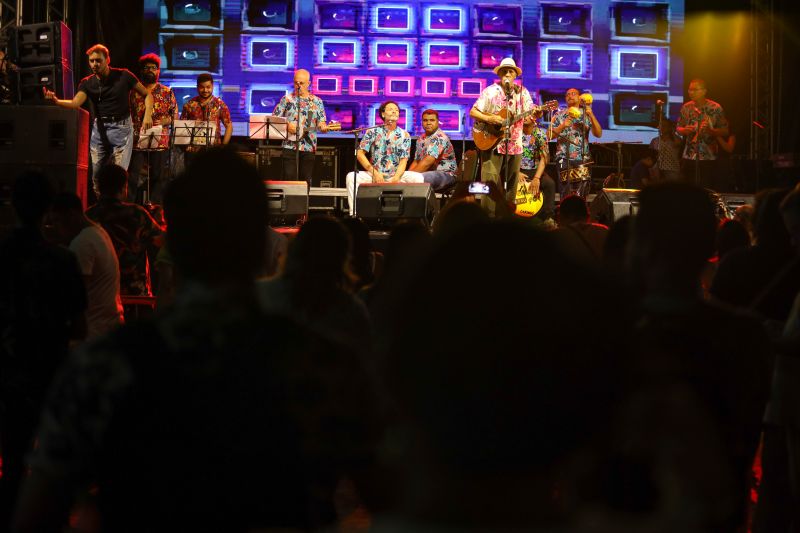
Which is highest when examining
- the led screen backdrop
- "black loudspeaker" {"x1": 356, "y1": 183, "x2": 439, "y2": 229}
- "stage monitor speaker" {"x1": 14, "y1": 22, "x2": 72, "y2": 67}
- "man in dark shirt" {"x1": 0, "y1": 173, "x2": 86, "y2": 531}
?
the led screen backdrop

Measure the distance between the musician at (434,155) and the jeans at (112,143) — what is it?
3658mm

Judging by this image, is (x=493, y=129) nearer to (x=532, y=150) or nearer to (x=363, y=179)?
(x=532, y=150)

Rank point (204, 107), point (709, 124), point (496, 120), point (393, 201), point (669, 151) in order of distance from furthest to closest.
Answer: point (669, 151) < point (709, 124) < point (204, 107) < point (496, 120) < point (393, 201)

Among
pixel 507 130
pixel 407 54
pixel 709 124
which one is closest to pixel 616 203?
pixel 507 130

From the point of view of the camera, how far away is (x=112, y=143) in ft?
35.3

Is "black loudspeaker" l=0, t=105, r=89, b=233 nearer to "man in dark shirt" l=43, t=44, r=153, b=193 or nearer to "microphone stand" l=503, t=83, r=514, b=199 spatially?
"man in dark shirt" l=43, t=44, r=153, b=193

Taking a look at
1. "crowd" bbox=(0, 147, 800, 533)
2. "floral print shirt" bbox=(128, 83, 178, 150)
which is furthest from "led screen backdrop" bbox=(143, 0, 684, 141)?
"crowd" bbox=(0, 147, 800, 533)

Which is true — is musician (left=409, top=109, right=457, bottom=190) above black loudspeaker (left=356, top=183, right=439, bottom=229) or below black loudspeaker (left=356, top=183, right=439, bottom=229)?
above

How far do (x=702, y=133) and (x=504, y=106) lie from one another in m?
2.90

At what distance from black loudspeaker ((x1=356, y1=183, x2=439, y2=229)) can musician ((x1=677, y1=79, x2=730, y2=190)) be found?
151 inches

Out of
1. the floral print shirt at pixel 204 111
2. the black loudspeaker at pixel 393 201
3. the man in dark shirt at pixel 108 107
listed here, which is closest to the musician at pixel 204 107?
the floral print shirt at pixel 204 111

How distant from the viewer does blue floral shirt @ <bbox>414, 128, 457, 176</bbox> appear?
42.1 ft

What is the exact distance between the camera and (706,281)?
18.1 ft

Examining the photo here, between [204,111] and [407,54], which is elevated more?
[407,54]
